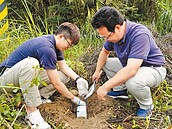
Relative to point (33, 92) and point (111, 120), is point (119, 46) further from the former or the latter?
point (33, 92)

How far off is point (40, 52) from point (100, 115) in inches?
31.7

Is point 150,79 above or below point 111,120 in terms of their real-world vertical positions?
above

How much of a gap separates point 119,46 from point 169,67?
2.97ft

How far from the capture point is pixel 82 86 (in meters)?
3.53

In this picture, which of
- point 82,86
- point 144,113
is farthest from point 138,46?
point 82,86

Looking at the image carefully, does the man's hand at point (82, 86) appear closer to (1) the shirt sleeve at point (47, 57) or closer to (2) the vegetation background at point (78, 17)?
(1) the shirt sleeve at point (47, 57)

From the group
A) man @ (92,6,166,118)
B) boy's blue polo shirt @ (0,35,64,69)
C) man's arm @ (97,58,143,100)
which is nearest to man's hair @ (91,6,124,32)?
man @ (92,6,166,118)

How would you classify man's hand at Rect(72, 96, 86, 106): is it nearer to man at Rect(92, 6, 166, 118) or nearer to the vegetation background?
man at Rect(92, 6, 166, 118)

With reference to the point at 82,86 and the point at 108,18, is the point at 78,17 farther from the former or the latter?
the point at 108,18

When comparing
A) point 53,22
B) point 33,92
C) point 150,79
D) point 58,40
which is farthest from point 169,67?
point 53,22

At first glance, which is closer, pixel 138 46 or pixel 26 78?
pixel 26 78

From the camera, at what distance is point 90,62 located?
13.7 ft

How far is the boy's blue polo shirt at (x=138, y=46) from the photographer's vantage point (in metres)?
3.09

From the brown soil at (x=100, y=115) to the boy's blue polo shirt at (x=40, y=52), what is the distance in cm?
48
